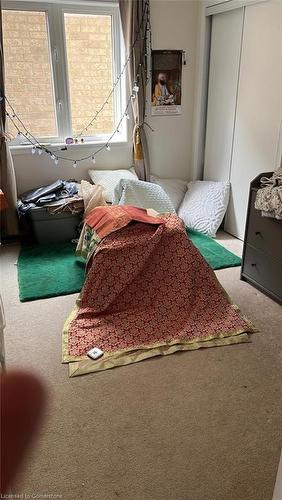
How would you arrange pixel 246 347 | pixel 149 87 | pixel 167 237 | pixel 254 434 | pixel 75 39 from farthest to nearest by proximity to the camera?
pixel 149 87
pixel 75 39
pixel 167 237
pixel 246 347
pixel 254 434

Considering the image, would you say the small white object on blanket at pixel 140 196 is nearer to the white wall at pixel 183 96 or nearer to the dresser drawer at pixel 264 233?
the white wall at pixel 183 96

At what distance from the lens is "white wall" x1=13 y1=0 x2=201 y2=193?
374 cm

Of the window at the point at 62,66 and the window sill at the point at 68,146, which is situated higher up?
the window at the point at 62,66

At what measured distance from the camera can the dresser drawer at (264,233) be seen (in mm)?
2472

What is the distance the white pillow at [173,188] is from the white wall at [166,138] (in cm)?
14

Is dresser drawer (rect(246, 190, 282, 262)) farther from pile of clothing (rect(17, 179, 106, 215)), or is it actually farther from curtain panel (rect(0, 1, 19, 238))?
curtain panel (rect(0, 1, 19, 238))

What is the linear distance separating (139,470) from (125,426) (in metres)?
0.22

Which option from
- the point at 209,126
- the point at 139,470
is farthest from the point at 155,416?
the point at 209,126

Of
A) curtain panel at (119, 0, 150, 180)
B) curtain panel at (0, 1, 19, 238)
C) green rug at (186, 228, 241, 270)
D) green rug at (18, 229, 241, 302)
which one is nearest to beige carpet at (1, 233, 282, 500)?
green rug at (18, 229, 241, 302)

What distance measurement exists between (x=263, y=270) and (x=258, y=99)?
1518 millimetres

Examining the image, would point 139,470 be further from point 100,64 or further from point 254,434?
point 100,64

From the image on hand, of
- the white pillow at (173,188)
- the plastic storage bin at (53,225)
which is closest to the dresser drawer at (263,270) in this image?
the white pillow at (173,188)

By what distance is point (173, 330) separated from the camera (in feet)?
7.30

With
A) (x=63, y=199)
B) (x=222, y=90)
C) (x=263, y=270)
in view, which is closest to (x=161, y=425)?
(x=263, y=270)
